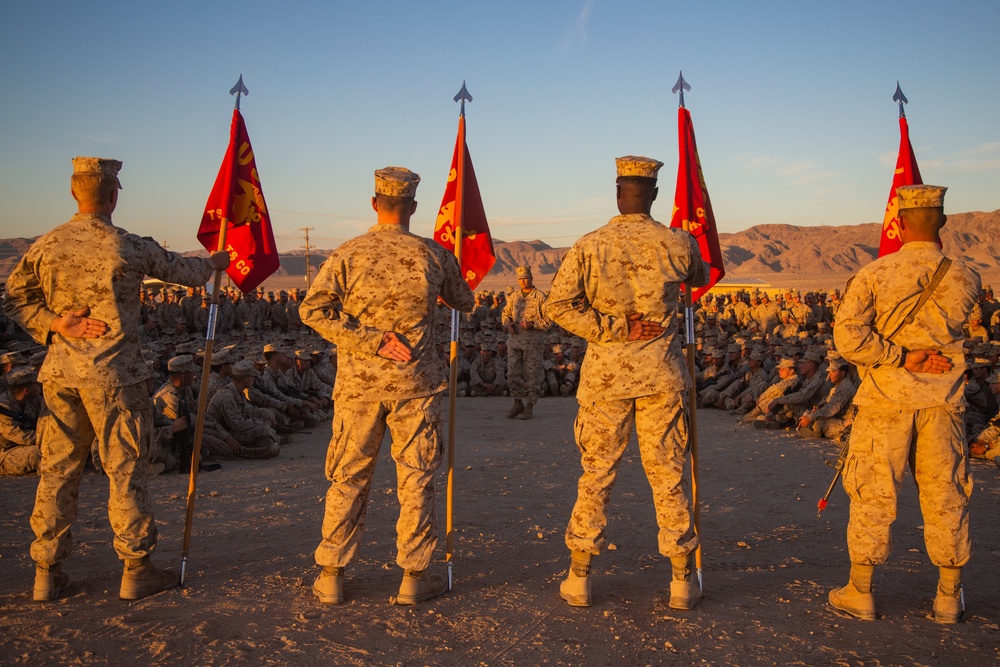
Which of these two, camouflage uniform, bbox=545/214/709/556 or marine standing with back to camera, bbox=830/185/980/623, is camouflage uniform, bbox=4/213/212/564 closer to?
camouflage uniform, bbox=545/214/709/556

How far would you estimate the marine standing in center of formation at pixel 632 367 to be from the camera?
3.90m

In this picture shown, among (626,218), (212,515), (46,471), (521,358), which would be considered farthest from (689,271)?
(521,358)

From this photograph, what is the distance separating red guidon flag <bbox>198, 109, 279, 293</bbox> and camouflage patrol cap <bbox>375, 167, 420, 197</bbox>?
155cm

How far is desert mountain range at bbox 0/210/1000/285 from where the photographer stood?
347ft

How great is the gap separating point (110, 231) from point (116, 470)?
4.03 feet

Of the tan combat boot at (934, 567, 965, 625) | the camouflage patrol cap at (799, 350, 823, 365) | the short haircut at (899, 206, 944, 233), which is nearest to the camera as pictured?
the tan combat boot at (934, 567, 965, 625)

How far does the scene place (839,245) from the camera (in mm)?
118062

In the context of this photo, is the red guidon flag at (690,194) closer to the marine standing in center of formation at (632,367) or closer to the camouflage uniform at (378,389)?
the marine standing in center of formation at (632,367)

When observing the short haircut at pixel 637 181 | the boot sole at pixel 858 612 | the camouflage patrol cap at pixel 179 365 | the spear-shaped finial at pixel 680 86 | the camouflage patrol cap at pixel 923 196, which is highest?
the spear-shaped finial at pixel 680 86

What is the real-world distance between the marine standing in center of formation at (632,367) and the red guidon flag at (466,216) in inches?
49.5

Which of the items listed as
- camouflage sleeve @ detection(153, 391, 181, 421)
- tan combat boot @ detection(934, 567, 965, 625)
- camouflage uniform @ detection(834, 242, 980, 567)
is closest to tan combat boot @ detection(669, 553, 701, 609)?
camouflage uniform @ detection(834, 242, 980, 567)

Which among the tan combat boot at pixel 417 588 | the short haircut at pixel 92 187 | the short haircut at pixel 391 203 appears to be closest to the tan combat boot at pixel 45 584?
the tan combat boot at pixel 417 588

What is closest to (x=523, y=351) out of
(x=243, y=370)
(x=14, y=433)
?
(x=243, y=370)

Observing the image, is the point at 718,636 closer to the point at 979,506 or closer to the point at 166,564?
the point at 166,564
